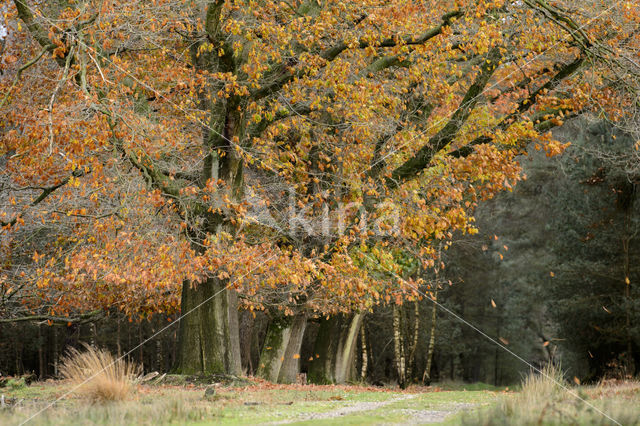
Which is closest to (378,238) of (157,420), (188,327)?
(188,327)

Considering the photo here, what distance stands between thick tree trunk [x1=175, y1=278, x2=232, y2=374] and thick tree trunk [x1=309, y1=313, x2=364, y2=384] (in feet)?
22.6

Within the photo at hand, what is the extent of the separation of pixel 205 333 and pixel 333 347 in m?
7.72

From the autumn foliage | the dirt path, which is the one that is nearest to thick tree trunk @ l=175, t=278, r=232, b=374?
the autumn foliage

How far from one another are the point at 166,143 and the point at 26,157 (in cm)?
240

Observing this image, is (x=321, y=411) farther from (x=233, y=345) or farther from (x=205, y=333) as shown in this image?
(x=233, y=345)

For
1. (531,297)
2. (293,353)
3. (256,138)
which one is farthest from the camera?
(531,297)

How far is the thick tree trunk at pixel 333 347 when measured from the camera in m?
19.6

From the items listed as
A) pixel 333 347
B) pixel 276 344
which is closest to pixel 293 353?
pixel 276 344

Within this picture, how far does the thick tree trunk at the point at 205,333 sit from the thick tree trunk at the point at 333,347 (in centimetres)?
690

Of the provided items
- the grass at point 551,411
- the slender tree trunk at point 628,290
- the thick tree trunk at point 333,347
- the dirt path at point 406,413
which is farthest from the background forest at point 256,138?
the slender tree trunk at point 628,290

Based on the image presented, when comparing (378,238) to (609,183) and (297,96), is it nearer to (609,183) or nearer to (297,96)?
(297,96)

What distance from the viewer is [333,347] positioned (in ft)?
65.6

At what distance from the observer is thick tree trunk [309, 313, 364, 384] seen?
19.6 metres

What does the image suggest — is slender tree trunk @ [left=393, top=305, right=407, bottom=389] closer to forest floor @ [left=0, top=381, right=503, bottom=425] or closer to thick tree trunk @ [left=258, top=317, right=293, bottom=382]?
thick tree trunk @ [left=258, top=317, right=293, bottom=382]
